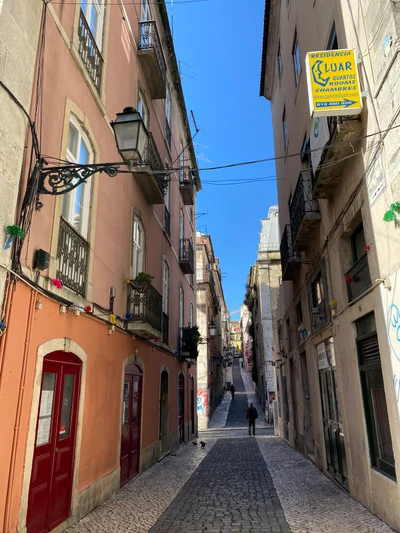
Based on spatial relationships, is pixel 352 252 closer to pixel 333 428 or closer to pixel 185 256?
pixel 333 428

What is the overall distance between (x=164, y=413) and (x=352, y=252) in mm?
8747

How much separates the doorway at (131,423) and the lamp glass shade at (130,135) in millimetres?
5409

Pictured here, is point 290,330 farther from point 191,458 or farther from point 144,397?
point 144,397

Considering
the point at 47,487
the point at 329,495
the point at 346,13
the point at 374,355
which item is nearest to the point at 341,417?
the point at 329,495

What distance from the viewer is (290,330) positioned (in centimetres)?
1473

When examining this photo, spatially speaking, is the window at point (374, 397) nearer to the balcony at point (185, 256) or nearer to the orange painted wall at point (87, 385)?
the orange painted wall at point (87, 385)

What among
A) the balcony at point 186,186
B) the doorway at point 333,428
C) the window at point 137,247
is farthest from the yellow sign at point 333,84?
the balcony at point 186,186

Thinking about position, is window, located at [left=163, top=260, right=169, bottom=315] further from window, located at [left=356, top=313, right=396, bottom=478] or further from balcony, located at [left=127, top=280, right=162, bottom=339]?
window, located at [left=356, top=313, right=396, bottom=478]

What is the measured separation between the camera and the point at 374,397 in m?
6.16

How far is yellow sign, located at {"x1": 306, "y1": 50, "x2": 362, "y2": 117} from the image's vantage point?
5820 mm

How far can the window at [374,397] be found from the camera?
5.71 m

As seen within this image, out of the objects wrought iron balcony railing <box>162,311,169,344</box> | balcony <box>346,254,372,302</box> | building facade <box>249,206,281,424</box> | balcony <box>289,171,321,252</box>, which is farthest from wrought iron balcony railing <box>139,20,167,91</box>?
building facade <box>249,206,281,424</box>

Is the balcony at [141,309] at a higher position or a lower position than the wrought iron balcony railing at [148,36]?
lower

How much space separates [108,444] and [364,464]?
4501 millimetres
